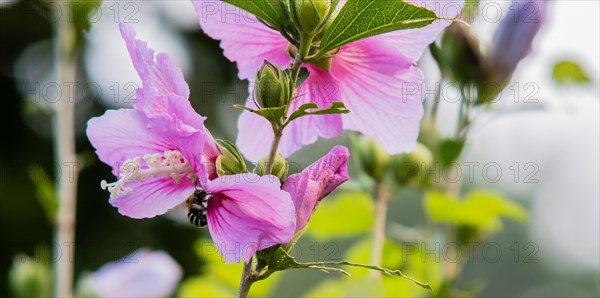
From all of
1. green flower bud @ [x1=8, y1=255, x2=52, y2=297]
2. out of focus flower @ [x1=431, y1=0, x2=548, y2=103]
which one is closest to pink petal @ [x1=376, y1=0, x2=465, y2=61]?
out of focus flower @ [x1=431, y1=0, x2=548, y2=103]

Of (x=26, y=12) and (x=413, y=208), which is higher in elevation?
(x=26, y=12)

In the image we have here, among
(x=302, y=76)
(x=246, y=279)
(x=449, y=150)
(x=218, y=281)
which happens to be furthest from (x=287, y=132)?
(x=218, y=281)

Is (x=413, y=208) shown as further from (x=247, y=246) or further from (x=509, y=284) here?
(x=247, y=246)

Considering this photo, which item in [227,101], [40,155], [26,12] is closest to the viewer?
[227,101]

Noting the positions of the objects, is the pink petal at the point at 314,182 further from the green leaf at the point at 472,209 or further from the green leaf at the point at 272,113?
the green leaf at the point at 472,209

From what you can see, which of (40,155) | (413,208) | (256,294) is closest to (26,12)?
(40,155)

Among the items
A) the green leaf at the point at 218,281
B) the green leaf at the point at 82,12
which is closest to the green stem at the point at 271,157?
the green leaf at the point at 218,281
